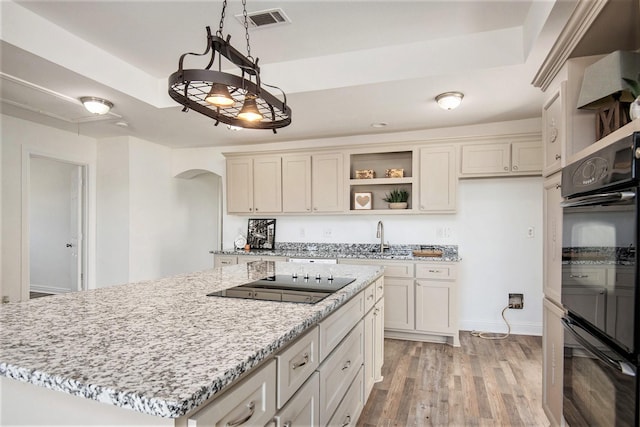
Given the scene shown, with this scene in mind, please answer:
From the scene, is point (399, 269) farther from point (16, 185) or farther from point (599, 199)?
point (16, 185)

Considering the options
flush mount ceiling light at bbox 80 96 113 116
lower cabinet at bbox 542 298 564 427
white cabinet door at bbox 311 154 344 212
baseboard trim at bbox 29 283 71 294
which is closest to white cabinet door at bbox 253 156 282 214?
white cabinet door at bbox 311 154 344 212

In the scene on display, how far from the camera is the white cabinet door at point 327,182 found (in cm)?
436

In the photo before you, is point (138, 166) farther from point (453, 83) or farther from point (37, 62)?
point (453, 83)

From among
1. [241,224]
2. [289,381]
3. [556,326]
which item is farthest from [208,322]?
[241,224]

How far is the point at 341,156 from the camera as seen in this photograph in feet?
14.3

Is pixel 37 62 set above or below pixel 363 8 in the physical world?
below

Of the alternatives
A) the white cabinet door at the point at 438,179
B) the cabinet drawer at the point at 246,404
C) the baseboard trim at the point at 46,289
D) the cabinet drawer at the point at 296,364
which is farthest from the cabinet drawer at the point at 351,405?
the baseboard trim at the point at 46,289

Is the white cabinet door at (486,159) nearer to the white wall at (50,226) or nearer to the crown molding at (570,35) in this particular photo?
the crown molding at (570,35)

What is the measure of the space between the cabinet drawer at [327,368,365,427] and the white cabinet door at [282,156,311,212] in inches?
103

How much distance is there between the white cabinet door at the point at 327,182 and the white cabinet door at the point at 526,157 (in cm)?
189

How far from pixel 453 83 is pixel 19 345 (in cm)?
293

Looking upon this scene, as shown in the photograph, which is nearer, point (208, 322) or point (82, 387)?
point (82, 387)

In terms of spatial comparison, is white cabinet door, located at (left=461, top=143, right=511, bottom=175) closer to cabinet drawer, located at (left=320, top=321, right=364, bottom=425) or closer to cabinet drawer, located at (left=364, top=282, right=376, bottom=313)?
cabinet drawer, located at (left=364, top=282, right=376, bottom=313)

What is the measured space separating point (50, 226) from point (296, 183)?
466 centimetres
